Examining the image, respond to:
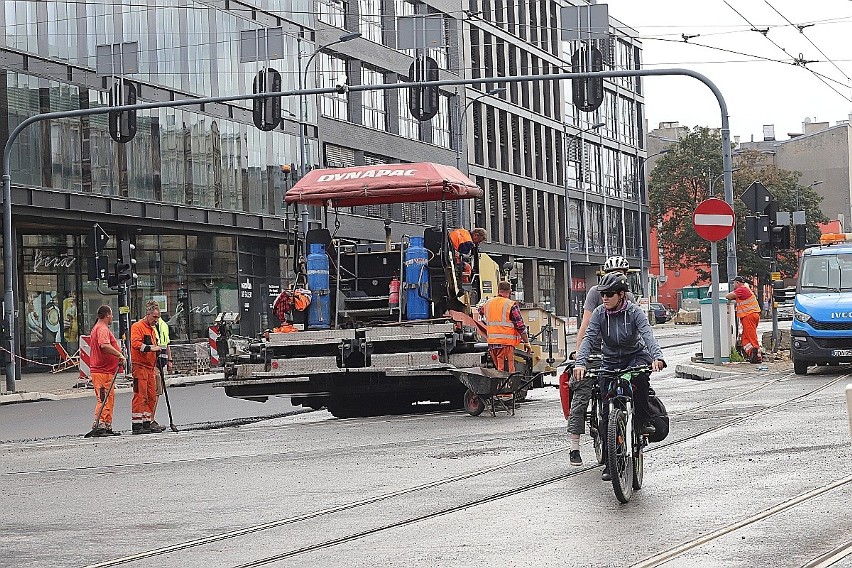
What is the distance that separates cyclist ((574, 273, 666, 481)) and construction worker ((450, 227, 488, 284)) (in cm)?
953

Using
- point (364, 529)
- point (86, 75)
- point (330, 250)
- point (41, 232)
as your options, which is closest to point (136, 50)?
point (86, 75)

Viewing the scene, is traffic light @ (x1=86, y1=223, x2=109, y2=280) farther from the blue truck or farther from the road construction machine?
the blue truck

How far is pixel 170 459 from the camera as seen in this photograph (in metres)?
14.6

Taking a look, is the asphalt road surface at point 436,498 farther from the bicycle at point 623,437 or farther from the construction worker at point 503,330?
the construction worker at point 503,330

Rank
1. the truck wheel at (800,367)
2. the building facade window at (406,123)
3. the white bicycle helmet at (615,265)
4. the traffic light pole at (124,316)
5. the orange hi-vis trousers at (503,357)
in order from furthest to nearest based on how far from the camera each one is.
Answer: the building facade window at (406,123)
the traffic light pole at (124,316)
the truck wheel at (800,367)
the orange hi-vis trousers at (503,357)
the white bicycle helmet at (615,265)

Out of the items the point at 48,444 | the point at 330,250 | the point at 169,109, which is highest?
the point at 169,109

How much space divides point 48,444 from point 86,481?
5271 millimetres

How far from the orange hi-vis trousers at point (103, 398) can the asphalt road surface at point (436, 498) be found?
1.18m

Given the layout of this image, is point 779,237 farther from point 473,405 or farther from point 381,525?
point 381,525

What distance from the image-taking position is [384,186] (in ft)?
66.0

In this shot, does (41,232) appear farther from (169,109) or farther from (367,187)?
(367,187)

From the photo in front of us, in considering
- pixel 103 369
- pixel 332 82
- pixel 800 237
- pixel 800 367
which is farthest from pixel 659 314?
pixel 103 369

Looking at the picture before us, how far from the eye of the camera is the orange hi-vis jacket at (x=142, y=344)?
62.6ft

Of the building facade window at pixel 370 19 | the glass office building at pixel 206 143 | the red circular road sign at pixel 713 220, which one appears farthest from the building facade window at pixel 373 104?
the red circular road sign at pixel 713 220
